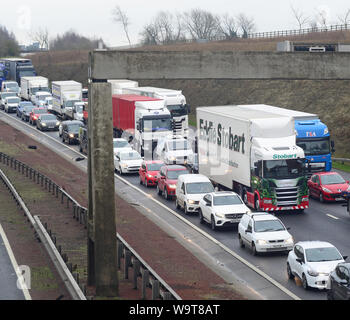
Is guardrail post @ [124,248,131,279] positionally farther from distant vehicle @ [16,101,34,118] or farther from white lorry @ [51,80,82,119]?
distant vehicle @ [16,101,34,118]

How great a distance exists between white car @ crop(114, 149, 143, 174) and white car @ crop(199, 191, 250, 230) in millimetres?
14592

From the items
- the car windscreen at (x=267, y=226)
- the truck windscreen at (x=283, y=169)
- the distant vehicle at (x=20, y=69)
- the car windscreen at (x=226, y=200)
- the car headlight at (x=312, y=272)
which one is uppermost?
the distant vehicle at (x=20, y=69)

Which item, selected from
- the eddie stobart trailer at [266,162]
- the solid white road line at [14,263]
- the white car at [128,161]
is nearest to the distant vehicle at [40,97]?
the white car at [128,161]

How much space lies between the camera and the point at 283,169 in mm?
35594

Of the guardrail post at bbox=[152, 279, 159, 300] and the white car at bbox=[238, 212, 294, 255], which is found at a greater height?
the guardrail post at bbox=[152, 279, 159, 300]

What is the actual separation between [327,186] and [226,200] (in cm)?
767

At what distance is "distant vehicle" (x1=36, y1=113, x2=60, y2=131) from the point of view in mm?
70688

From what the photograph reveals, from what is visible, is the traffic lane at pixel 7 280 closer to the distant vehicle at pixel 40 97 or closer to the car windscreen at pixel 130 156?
the car windscreen at pixel 130 156

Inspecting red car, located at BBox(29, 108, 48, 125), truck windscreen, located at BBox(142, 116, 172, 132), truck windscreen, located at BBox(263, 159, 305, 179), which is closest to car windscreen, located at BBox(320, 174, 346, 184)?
truck windscreen, located at BBox(263, 159, 305, 179)

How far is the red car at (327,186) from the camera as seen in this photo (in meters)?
38.8

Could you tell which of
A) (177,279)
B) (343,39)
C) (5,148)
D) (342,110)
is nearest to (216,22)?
(343,39)

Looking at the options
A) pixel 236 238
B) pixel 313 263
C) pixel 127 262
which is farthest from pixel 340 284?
pixel 236 238

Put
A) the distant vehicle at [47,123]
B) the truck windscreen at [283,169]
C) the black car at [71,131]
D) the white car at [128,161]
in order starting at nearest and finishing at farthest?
the truck windscreen at [283,169] → the white car at [128,161] → the black car at [71,131] → the distant vehicle at [47,123]

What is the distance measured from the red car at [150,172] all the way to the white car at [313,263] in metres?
19.2
